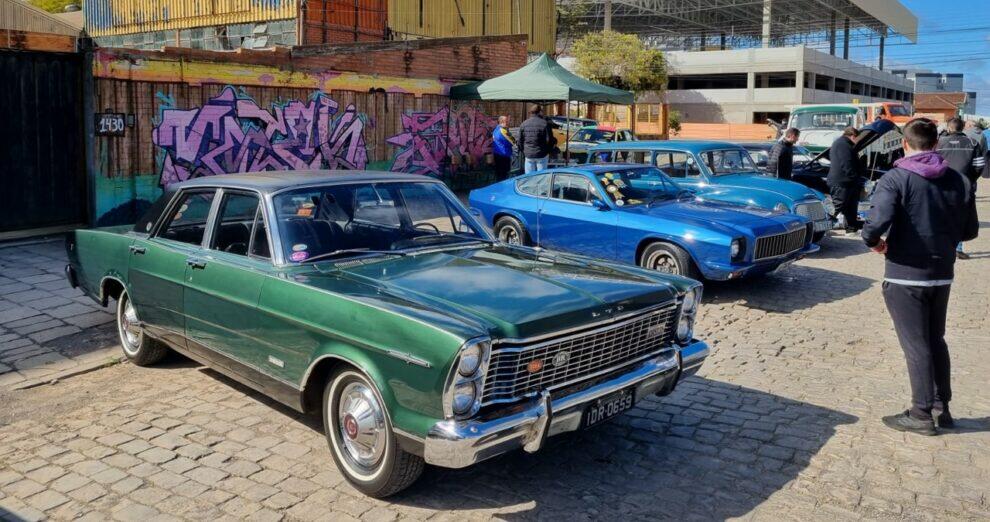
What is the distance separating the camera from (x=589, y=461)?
4.43 meters

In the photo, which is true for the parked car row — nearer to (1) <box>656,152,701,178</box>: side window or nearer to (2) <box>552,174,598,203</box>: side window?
(2) <box>552,174,598,203</box>: side window

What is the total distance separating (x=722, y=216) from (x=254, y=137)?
24.9ft

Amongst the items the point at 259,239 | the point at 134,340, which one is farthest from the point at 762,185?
the point at 134,340

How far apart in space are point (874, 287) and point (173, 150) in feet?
30.9

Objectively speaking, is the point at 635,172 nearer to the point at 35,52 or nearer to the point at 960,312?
the point at 960,312

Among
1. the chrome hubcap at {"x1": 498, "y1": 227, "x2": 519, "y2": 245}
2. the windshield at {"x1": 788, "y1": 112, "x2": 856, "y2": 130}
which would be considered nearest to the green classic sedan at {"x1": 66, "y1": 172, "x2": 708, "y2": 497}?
the chrome hubcap at {"x1": 498, "y1": 227, "x2": 519, "y2": 245}

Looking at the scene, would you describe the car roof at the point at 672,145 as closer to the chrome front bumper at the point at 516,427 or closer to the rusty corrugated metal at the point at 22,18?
the chrome front bumper at the point at 516,427

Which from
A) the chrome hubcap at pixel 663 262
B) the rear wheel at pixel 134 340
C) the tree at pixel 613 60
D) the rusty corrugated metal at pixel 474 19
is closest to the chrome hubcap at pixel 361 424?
the rear wheel at pixel 134 340

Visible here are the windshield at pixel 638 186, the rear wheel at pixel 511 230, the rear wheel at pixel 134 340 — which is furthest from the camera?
the rear wheel at pixel 511 230

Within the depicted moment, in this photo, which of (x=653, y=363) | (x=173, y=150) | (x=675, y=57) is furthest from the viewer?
(x=675, y=57)

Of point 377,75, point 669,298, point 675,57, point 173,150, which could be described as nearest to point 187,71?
point 173,150

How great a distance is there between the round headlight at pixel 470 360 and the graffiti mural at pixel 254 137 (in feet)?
30.4

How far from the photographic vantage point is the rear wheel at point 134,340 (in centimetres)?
595

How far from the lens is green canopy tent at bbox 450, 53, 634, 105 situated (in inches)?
557
